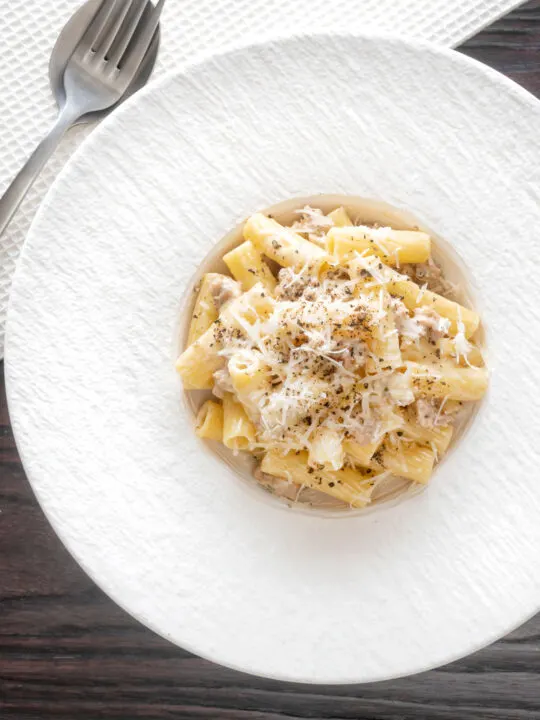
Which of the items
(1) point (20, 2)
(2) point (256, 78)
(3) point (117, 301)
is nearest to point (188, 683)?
(3) point (117, 301)

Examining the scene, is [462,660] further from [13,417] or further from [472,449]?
[13,417]

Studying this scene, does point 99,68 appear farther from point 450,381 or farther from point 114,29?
point 450,381

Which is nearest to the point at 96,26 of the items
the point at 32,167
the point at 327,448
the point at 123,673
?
the point at 32,167

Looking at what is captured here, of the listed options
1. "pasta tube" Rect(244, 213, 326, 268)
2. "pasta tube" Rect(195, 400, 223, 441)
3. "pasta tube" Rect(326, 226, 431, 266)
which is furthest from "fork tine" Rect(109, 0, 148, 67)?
"pasta tube" Rect(195, 400, 223, 441)

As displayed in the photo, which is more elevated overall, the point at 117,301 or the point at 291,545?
the point at 117,301

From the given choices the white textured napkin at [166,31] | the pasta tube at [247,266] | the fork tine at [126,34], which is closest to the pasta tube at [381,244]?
the pasta tube at [247,266]

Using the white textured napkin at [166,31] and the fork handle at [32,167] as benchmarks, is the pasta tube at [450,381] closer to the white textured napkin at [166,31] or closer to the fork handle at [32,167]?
the white textured napkin at [166,31]

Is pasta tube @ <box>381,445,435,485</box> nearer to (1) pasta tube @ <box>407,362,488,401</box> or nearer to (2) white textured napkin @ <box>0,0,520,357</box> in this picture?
(1) pasta tube @ <box>407,362,488,401</box>
